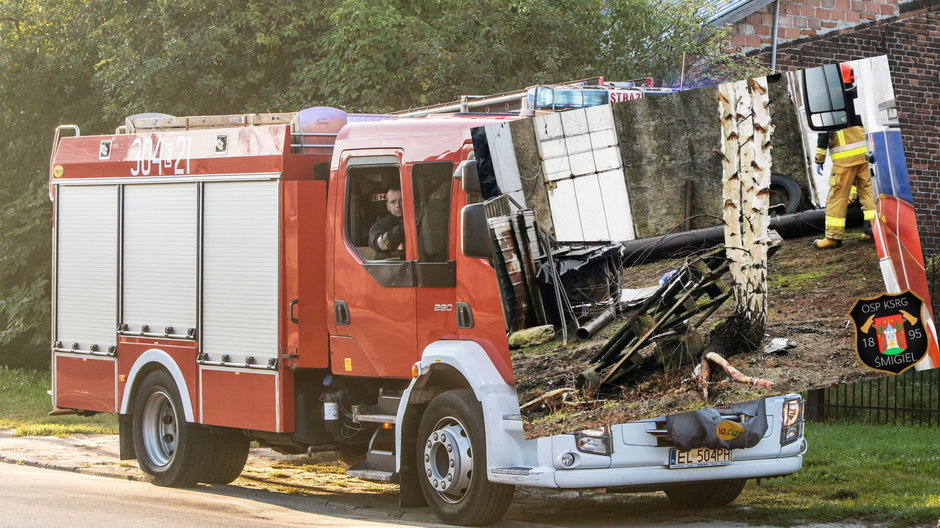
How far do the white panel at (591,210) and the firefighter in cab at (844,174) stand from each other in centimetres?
133

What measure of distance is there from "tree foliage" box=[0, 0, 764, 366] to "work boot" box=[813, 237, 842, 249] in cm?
849

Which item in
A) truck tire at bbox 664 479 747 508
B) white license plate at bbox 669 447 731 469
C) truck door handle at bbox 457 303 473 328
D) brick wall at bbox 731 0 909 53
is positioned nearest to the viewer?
white license plate at bbox 669 447 731 469

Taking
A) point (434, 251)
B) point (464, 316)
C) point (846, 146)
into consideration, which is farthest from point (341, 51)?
point (846, 146)

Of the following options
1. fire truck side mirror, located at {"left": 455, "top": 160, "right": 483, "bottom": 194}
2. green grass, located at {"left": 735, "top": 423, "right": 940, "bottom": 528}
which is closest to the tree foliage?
green grass, located at {"left": 735, "top": 423, "right": 940, "bottom": 528}

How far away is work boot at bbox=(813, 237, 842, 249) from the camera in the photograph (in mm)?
7476

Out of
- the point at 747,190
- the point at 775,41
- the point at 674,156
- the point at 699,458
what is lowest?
the point at 699,458

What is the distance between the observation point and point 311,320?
1073 cm

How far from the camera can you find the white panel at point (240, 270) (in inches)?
431

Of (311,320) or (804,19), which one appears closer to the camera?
(311,320)

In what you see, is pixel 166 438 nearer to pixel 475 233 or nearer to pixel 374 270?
pixel 374 270

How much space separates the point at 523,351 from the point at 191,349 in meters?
4.22

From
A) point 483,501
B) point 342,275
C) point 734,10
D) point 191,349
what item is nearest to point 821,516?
point 483,501

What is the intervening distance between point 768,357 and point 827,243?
2.46 ft

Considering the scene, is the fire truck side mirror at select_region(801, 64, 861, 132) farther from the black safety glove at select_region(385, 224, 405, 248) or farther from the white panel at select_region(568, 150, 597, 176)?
the black safety glove at select_region(385, 224, 405, 248)
